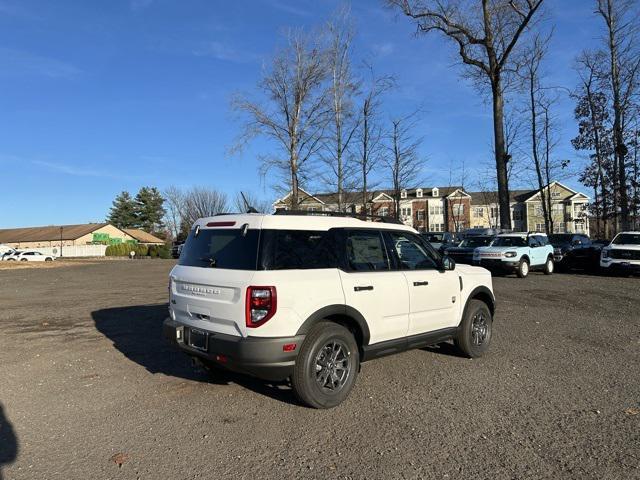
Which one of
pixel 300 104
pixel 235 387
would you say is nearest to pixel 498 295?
pixel 235 387

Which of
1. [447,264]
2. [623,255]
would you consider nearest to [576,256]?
[623,255]

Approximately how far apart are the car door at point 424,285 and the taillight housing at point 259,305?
5.95 feet

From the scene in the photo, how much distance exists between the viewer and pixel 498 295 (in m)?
13.1

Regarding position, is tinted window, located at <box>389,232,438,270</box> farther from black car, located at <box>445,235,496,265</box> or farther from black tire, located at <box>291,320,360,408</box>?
black car, located at <box>445,235,496,265</box>

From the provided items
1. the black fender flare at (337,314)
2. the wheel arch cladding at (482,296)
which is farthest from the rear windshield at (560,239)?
the black fender flare at (337,314)

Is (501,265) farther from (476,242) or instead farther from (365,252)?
(365,252)

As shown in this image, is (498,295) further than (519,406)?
Yes

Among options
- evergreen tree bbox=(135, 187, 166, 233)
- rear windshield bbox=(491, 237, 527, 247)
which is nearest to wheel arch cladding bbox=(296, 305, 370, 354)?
rear windshield bbox=(491, 237, 527, 247)

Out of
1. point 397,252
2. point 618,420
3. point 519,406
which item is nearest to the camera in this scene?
point 618,420

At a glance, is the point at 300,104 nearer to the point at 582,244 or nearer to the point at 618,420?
the point at 582,244

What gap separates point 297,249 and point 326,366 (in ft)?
3.80

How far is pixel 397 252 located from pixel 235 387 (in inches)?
93.0

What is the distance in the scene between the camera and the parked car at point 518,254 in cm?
1830

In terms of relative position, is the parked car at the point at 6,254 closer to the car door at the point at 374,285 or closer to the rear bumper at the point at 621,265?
the rear bumper at the point at 621,265
